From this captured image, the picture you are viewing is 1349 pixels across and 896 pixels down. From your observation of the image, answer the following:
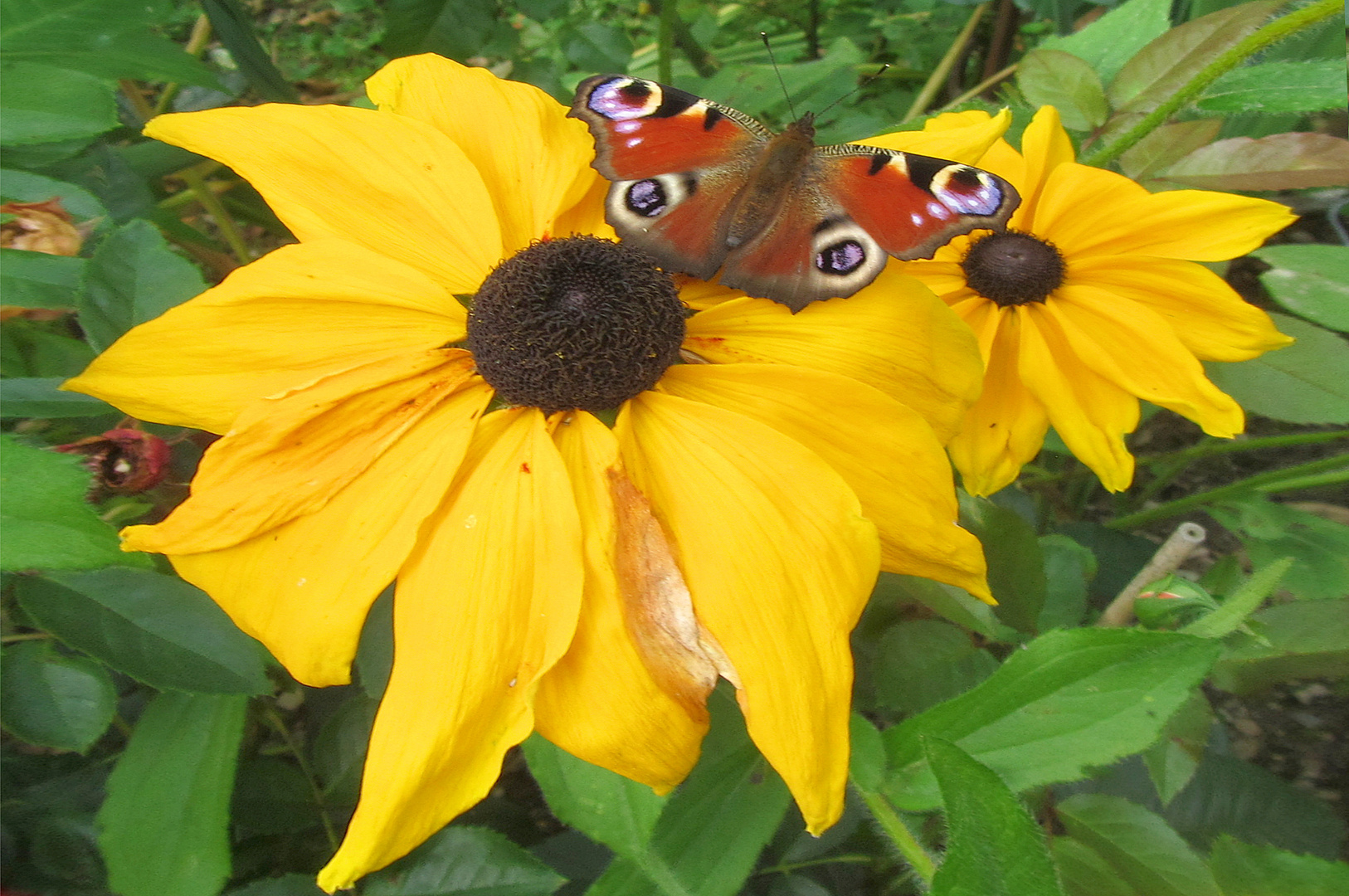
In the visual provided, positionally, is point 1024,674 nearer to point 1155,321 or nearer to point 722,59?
point 1155,321

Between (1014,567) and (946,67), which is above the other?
(946,67)

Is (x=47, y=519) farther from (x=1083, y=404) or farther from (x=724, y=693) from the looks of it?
(x=1083, y=404)

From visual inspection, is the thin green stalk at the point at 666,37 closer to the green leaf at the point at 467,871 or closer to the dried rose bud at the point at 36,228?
the dried rose bud at the point at 36,228

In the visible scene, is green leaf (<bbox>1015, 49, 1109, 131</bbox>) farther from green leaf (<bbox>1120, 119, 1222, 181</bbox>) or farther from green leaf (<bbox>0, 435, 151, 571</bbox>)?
green leaf (<bbox>0, 435, 151, 571</bbox>)

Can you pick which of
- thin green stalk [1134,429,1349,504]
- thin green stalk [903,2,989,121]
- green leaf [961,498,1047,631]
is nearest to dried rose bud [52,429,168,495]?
green leaf [961,498,1047,631]

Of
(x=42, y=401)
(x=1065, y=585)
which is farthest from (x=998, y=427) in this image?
(x=42, y=401)

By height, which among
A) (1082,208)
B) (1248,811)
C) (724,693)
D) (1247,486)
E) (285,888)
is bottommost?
(1248,811)

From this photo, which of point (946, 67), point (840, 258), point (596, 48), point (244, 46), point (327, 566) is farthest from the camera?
point (946, 67)
